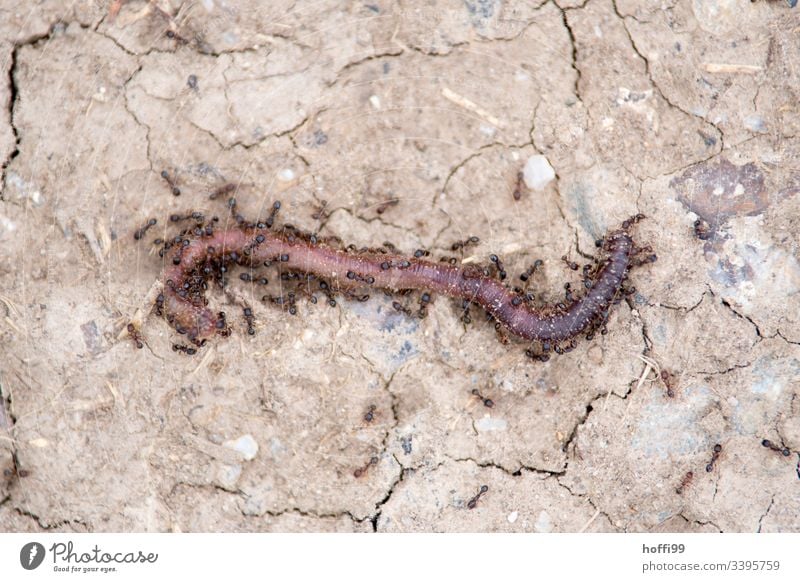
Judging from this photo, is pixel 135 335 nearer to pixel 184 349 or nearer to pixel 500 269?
pixel 184 349

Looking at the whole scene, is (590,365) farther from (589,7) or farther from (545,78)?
(589,7)

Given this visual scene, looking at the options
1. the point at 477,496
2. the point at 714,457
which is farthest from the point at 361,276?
the point at 714,457

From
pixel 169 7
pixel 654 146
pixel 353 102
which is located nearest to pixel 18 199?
pixel 169 7

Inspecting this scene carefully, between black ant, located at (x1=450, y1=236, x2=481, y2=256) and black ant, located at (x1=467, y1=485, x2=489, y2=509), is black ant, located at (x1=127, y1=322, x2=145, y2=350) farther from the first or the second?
black ant, located at (x1=467, y1=485, x2=489, y2=509)

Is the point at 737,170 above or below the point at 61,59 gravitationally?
below

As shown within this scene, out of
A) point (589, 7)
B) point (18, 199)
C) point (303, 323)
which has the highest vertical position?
point (589, 7)

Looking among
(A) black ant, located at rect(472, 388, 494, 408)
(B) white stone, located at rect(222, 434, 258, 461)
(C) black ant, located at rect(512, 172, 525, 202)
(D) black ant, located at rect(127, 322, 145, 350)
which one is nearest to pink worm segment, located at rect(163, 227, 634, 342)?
(D) black ant, located at rect(127, 322, 145, 350)
